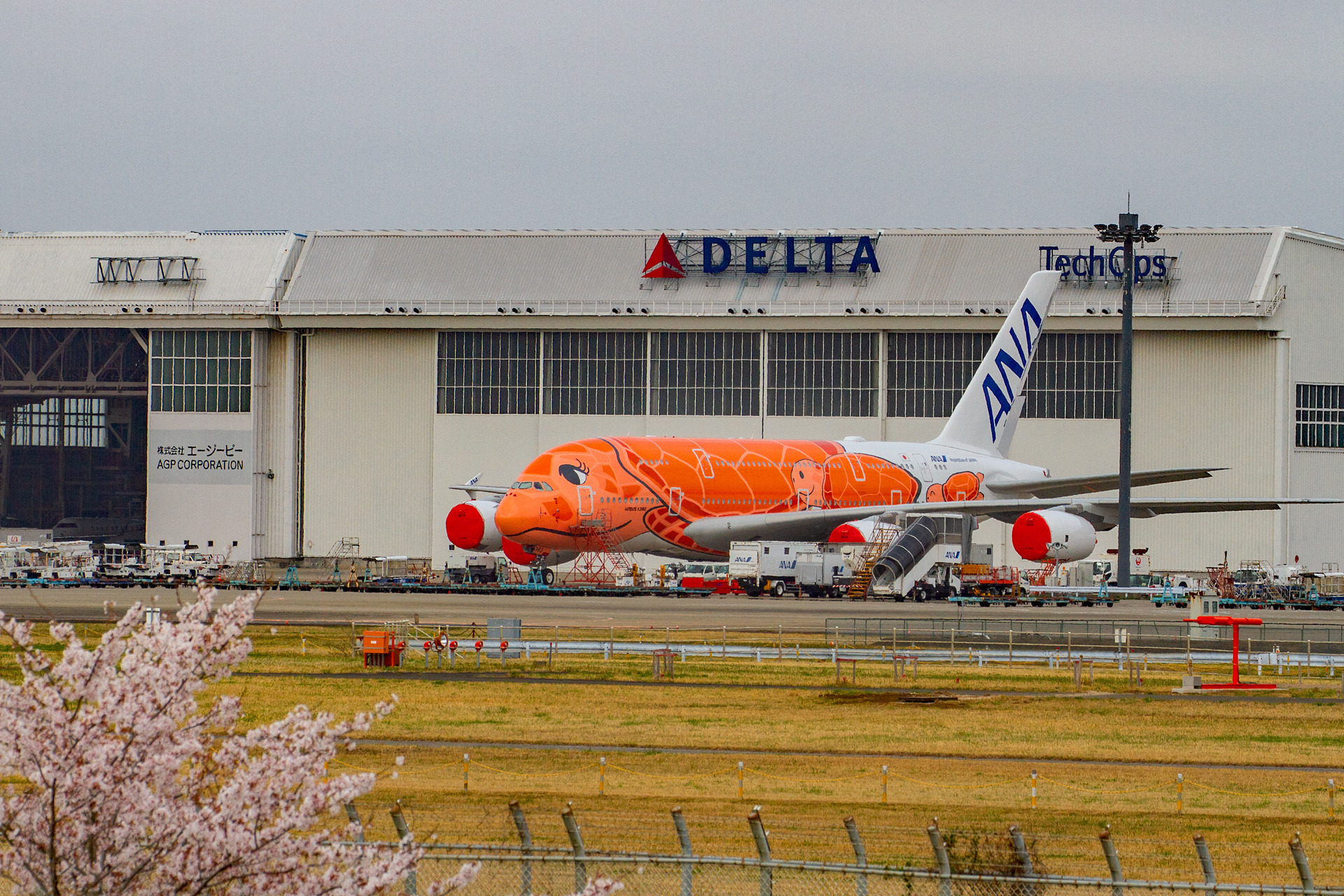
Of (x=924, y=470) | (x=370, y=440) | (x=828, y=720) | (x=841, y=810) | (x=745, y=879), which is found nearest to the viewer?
(x=745, y=879)

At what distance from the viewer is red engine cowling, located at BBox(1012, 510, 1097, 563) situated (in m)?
67.4

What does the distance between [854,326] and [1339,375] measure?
2431 centimetres

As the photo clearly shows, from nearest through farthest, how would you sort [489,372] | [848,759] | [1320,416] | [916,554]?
[848,759]
[916,554]
[1320,416]
[489,372]

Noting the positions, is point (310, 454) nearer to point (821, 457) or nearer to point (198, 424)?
point (198, 424)

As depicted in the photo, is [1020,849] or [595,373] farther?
[595,373]

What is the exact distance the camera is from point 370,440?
91.0 m

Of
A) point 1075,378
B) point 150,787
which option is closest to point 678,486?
point 1075,378

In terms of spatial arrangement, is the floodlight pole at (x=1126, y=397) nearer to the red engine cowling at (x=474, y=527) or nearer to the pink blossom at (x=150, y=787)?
the red engine cowling at (x=474, y=527)

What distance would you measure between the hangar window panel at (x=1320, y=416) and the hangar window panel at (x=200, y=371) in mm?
54277

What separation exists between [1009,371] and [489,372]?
27204mm

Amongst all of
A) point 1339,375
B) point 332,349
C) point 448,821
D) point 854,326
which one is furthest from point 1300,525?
point 448,821

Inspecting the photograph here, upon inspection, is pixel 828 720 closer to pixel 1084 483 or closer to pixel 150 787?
pixel 150 787

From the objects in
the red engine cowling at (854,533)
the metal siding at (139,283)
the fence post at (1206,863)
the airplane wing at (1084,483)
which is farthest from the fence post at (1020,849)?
the metal siding at (139,283)

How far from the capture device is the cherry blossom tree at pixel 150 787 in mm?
11320
